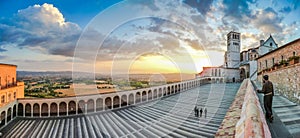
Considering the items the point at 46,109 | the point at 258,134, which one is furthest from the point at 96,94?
the point at 258,134

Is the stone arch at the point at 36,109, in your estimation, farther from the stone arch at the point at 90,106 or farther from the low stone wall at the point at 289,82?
the low stone wall at the point at 289,82

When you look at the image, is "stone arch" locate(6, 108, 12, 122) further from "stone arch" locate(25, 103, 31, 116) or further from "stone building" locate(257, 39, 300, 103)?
"stone building" locate(257, 39, 300, 103)

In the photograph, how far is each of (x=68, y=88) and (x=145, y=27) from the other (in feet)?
49.9

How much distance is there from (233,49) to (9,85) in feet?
141

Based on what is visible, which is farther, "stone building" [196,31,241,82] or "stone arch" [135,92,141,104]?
"stone building" [196,31,241,82]

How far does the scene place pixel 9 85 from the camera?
17.9 meters

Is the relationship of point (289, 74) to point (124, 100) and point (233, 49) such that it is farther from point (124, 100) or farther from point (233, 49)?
point (233, 49)

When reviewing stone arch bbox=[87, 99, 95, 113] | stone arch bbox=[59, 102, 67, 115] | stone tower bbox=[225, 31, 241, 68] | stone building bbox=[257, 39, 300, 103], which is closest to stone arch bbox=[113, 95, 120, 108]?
stone arch bbox=[87, 99, 95, 113]

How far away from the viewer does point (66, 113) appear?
1706cm

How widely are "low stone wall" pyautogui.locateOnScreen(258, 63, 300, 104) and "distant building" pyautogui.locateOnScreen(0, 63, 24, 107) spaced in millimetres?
19644

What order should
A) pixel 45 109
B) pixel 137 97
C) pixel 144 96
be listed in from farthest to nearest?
pixel 144 96 → pixel 137 97 → pixel 45 109

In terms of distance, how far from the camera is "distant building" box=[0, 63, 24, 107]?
1547 cm

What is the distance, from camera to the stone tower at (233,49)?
41719mm

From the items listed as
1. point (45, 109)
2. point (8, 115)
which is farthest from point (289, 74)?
point (8, 115)
